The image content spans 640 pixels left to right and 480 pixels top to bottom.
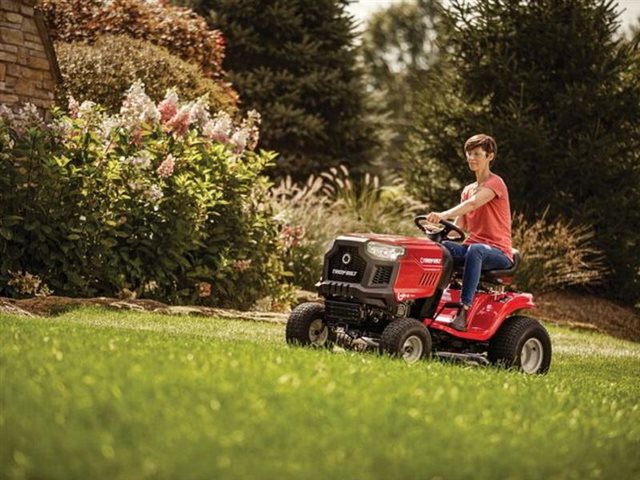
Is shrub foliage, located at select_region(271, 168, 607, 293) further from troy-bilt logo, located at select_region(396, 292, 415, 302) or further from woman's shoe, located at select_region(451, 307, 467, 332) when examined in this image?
troy-bilt logo, located at select_region(396, 292, 415, 302)

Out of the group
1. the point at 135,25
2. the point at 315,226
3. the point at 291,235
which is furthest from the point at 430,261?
the point at 135,25

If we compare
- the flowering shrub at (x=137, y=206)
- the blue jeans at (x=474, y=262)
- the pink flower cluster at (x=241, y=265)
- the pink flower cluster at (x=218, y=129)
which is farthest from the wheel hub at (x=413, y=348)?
the pink flower cluster at (x=218, y=129)

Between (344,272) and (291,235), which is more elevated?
(291,235)

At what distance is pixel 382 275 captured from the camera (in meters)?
8.02

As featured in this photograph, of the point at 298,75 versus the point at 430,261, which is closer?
the point at 430,261

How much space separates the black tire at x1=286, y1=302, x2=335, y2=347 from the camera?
27.1ft

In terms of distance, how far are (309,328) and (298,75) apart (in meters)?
16.7

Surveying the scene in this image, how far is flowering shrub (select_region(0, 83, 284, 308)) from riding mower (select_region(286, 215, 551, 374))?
11.2 feet

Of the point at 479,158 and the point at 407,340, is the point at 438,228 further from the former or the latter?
the point at 407,340

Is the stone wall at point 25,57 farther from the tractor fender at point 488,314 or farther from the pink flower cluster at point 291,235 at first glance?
the tractor fender at point 488,314

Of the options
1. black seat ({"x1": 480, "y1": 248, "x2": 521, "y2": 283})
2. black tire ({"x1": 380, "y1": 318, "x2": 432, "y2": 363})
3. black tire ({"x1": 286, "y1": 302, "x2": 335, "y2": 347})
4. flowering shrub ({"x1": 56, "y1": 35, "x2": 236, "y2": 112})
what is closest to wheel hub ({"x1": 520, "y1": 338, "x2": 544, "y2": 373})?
black seat ({"x1": 480, "y1": 248, "x2": 521, "y2": 283})

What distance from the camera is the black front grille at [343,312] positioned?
8086 millimetres

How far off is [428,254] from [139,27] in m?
11.9

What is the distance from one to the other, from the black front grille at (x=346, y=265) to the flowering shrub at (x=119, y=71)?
7942 millimetres
